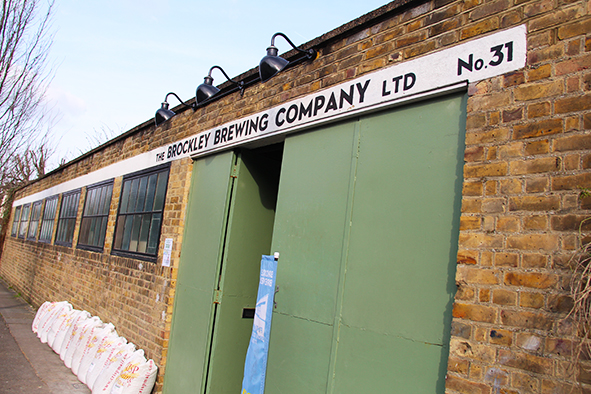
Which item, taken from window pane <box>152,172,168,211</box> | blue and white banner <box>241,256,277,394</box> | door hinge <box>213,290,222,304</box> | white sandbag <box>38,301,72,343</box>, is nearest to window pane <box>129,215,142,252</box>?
window pane <box>152,172,168,211</box>

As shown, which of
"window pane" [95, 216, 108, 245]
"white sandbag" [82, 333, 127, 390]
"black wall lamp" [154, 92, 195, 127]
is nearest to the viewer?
"white sandbag" [82, 333, 127, 390]

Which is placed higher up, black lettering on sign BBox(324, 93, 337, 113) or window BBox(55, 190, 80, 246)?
black lettering on sign BBox(324, 93, 337, 113)

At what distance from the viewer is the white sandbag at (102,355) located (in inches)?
225

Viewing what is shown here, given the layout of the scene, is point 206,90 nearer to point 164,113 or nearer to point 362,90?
point 164,113

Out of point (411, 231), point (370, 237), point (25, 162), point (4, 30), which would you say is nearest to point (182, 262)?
point (370, 237)

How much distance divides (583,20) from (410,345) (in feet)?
6.61

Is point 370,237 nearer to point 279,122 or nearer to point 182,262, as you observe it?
point 279,122

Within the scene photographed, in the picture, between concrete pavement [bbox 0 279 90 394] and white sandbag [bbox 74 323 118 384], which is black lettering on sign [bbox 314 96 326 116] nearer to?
white sandbag [bbox 74 323 118 384]

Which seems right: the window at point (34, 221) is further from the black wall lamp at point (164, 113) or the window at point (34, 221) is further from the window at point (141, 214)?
the black wall lamp at point (164, 113)

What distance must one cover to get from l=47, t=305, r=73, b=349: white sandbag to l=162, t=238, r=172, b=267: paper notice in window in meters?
3.41

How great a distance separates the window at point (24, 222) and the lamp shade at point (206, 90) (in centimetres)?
1295

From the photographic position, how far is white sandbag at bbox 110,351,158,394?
4895 mm

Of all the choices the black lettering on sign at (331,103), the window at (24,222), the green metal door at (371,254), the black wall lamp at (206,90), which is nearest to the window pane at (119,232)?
the black wall lamp at (206,90)

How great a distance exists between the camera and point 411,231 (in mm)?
2715
